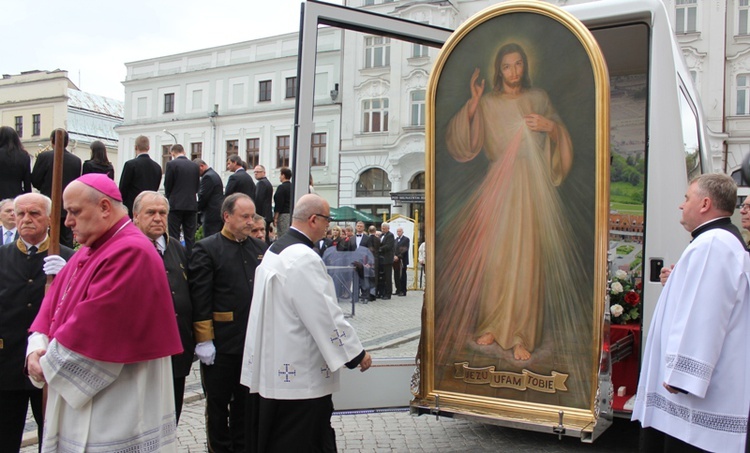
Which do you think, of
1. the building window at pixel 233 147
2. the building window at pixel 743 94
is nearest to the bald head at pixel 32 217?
the building window at pixel 743 94

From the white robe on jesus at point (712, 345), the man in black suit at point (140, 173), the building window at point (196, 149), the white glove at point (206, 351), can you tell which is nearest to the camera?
the white robe on jesus at point (712, 345)

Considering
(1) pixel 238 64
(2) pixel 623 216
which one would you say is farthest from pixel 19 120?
(2) pixel 623 216

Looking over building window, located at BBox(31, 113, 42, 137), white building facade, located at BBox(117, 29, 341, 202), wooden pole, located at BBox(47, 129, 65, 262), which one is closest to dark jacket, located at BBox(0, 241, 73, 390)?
wooden pole, located at BBox(47, 129, 65, 262)

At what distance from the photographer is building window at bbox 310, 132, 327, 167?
17.6 feet

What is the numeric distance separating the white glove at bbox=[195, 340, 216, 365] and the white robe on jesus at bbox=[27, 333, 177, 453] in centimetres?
149

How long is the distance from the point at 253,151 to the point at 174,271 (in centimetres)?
3671

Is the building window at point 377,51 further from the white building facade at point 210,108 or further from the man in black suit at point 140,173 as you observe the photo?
the white building facade at point 210,108

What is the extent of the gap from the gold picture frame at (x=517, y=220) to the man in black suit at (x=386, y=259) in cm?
59

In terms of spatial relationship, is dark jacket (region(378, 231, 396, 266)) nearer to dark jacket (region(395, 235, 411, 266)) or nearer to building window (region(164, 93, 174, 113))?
dark jacket (region(395, 235, 411, 266))

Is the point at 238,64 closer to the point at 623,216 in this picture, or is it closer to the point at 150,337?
the point at 623,216

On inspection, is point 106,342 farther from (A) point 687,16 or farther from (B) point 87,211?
(A) point 687,16

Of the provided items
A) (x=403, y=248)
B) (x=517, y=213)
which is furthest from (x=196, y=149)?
(x=517, y=213)

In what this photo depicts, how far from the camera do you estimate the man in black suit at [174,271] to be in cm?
480

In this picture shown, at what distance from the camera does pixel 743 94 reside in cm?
3034
